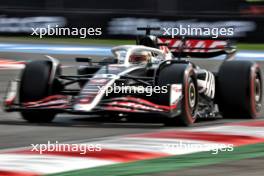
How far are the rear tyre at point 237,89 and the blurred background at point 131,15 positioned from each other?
14.0 m

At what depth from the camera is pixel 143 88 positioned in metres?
10.9

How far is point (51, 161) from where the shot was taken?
7.78 metres

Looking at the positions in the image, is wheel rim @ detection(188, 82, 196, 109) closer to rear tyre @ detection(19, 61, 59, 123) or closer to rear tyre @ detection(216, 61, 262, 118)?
rear tyre @ detection(216, 61, 262, 118)

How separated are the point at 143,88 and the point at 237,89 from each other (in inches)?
63.3

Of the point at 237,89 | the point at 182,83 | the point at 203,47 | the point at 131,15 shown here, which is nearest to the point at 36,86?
the point at 182,83

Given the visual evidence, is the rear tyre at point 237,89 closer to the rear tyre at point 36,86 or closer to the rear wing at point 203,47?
the rear wing at point 203,47

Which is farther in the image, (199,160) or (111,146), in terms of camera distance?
(111,146)

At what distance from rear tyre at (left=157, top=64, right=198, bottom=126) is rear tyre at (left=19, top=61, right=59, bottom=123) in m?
1.50

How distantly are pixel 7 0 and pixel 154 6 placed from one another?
5.52m

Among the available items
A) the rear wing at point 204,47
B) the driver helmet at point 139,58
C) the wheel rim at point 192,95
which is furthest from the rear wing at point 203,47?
the wheel rim at point 192,95

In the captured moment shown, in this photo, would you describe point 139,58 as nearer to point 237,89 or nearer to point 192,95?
point 192,95

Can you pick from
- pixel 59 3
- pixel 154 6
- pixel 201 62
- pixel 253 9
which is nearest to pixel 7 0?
pixel 59 3

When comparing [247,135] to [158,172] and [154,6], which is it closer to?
[158,172]

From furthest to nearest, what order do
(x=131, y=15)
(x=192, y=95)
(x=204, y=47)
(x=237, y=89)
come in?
(x=131, y=15)
(x=204, y=47)
(x=237, y=89)
(x=192, y=95)
